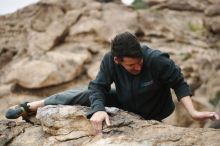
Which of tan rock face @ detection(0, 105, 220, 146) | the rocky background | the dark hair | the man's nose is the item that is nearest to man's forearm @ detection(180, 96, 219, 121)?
tan rock face @ detection(0, 105, 220, 146)

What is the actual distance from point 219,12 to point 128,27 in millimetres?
3652

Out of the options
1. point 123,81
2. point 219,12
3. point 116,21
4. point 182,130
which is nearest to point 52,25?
point 116,21

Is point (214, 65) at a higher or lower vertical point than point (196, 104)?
higher

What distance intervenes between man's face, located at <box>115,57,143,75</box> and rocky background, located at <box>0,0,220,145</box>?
20.5 ft

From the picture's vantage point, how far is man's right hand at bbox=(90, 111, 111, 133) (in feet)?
13.9

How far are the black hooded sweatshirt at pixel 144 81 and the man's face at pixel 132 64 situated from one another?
10 centimetres

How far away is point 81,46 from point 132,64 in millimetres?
7370

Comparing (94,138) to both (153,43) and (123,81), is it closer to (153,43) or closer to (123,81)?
(123,81)

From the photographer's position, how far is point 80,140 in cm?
430

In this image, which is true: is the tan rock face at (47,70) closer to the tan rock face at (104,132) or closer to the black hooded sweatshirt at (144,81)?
the tan rock face at (104,132)

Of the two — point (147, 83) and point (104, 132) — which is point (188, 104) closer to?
point (147, 83)

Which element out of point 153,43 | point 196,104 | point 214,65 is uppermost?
point 153,43

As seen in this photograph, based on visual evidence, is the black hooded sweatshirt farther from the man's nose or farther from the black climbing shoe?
the black climbing shoe

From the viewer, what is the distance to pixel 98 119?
13.9ft
